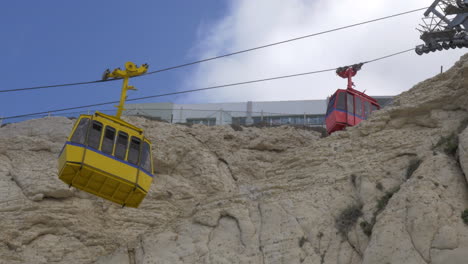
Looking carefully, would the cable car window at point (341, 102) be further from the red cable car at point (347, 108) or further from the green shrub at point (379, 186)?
the green shrub at point (379, 186)

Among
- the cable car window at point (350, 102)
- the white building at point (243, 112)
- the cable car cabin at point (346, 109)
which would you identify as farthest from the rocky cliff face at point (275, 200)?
the white building at point (243, 112)

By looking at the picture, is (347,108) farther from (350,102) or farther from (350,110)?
(350,102)

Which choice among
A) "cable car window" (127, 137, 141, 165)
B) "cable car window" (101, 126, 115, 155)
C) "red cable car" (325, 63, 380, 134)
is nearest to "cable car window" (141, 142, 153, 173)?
"cable car window" (127, 137, 141, 165)

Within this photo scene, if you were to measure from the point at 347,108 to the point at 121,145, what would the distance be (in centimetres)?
1401

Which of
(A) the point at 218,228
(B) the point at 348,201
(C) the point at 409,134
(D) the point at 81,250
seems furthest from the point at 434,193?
(D) the point at 81,250

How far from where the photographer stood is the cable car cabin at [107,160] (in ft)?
61.5

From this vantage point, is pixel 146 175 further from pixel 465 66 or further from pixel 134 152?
pixel 465 66

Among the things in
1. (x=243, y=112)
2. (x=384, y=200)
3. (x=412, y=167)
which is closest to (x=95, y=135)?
(x=384, y=200)

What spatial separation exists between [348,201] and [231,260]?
13.6ft

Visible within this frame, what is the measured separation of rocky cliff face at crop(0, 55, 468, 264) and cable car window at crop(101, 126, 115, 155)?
4.22 metres

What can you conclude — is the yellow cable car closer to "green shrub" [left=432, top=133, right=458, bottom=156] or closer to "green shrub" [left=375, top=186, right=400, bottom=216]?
"green shrub" [left=375, top=186, right=400, bottom=216]

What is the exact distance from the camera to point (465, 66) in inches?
855

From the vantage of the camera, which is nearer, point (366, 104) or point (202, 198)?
point (202, 198)

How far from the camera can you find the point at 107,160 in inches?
751
